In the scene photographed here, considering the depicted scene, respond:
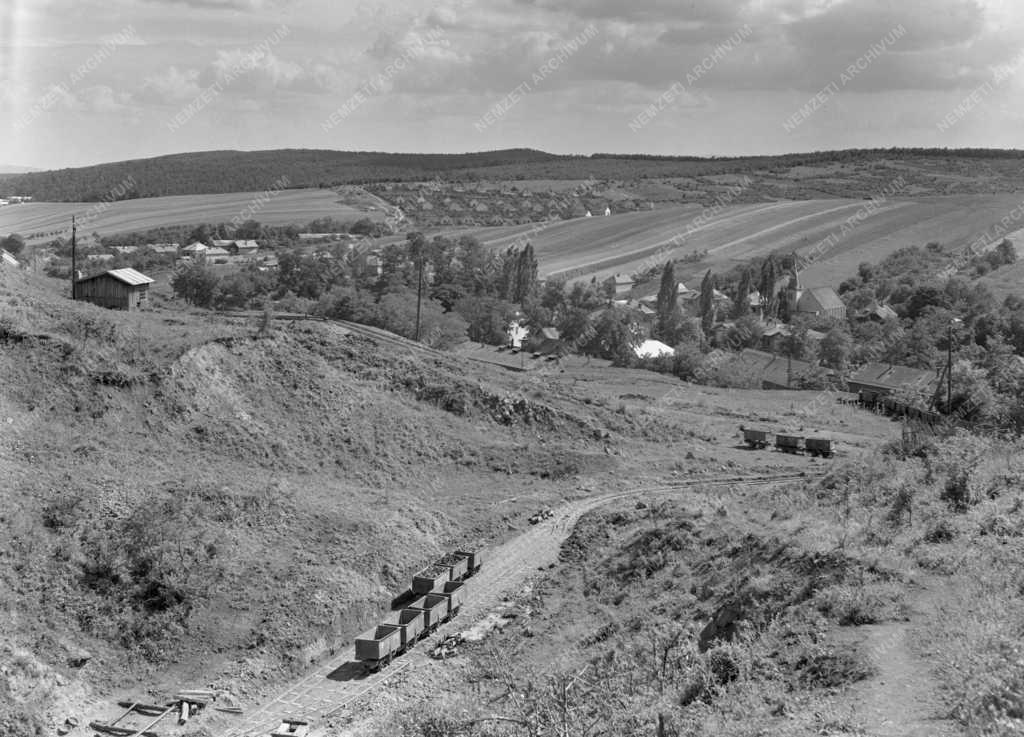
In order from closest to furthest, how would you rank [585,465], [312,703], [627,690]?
[627,690] < [312,703] < [585,465]

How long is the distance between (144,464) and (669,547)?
15.0 m

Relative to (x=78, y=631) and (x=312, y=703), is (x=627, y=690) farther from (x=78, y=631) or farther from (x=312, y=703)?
(x=78, y=631)

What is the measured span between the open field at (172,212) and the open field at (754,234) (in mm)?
26559

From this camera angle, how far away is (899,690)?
1493 centimetres

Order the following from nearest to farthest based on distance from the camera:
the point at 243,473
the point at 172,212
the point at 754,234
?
the point at 243,473, the point at 754,234, the point at 172,212

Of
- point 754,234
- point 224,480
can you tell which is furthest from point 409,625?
point 754,234

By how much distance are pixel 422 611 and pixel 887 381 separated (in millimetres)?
41422

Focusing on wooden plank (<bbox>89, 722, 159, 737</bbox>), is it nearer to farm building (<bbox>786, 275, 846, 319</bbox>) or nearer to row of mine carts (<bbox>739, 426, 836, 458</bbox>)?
row of mine carts (<bbox>739, 426, 836, 458</bbox>)

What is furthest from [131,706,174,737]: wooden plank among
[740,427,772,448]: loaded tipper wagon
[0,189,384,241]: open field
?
[0,189,384,241]: open field

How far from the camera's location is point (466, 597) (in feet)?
88.5

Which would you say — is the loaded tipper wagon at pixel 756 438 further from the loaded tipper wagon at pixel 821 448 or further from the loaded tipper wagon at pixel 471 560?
the loaded tipper wagon at pixel 471 560

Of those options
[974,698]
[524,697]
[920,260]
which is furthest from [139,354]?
[920,260]

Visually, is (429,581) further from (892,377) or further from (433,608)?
(892,377)

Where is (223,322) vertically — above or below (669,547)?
above
